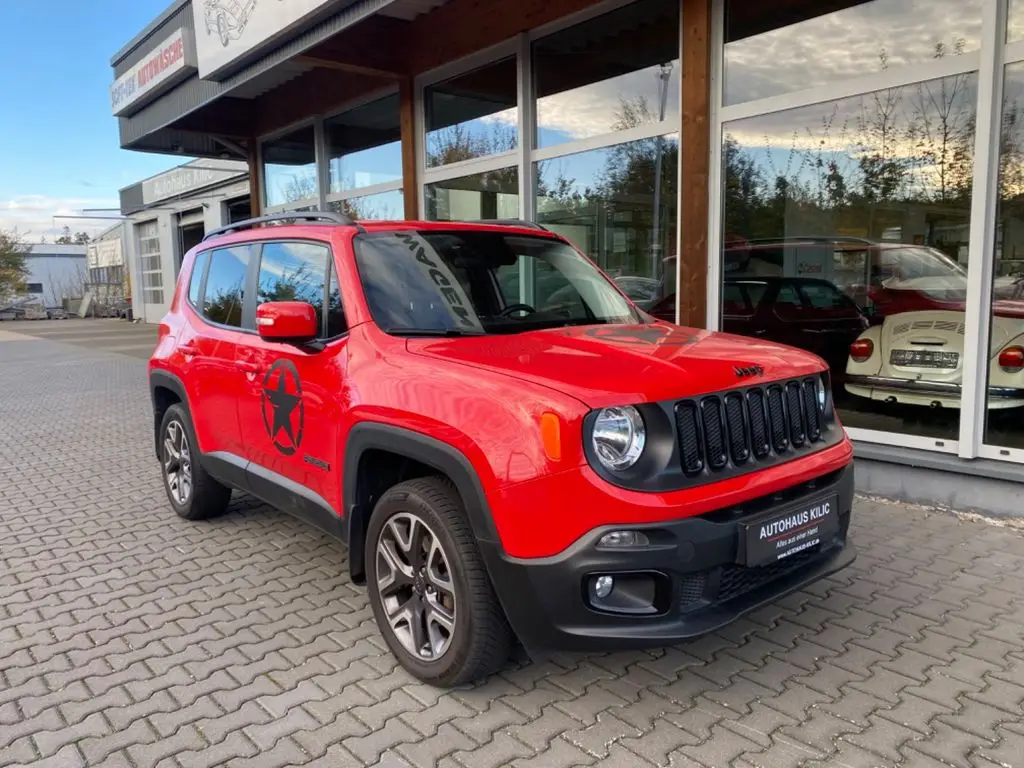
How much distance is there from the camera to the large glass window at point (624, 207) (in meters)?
7.30

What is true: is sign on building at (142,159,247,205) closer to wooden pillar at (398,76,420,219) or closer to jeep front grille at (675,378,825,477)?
wooden pillar at (398,76,420,219)

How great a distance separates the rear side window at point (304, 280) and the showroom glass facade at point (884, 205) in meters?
3.59

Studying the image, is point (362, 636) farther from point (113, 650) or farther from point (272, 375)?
point (272, 375)

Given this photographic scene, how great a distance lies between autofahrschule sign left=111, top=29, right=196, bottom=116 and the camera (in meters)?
11.0

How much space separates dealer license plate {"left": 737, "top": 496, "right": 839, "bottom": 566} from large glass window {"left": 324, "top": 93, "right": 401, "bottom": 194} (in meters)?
8.48

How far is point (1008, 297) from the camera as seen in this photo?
5.23 metres

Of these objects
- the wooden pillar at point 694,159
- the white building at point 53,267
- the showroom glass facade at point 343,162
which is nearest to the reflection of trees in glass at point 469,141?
the showroom glass facade at point 343,162

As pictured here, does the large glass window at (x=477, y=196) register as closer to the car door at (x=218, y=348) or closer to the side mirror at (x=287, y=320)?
the car door at (x=218, y=348)

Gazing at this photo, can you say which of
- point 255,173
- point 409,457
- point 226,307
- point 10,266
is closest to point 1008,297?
point 409,457

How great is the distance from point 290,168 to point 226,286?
8959 millimetres

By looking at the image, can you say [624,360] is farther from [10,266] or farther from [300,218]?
[10,266]

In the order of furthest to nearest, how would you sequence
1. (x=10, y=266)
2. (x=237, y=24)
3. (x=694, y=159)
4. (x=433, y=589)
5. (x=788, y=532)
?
1. (x=10, y=266)
2. (x=237, y=24)
3. (x=694, y=159)
4. (x=433, y=589)
5. (x=788, y=532)

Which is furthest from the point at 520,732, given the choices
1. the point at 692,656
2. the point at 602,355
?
the point at 602,355

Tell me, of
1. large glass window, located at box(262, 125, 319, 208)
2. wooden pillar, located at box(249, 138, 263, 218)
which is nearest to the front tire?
large glass window, located at box(262, 125, 319, 208)
